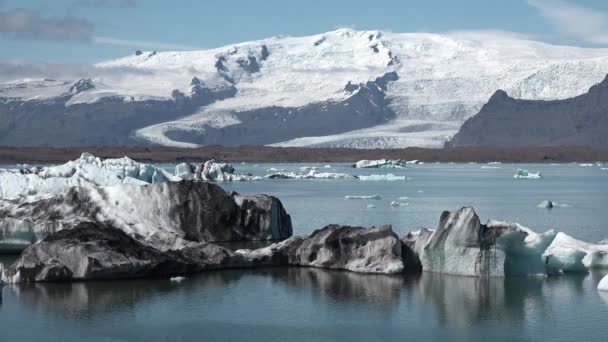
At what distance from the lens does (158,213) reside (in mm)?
18156

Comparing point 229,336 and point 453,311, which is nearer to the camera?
point 229,336

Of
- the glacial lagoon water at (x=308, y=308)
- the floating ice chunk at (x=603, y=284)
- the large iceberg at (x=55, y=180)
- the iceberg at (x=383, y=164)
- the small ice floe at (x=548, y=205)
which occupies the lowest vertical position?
the glacial lagoon water at (x=308, y=308)

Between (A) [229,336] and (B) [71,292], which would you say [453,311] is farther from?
(B) [71,292]

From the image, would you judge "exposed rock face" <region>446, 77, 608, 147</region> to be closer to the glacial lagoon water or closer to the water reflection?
the water reflection

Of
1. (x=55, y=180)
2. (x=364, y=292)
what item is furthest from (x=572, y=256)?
(x=55, y=180)

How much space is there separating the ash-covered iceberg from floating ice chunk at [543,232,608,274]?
0.44m

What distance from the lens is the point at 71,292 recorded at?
13.5 meters

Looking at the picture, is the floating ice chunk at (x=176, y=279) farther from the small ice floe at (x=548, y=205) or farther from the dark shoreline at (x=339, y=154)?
the dark shoreline at (x=339, y=154)

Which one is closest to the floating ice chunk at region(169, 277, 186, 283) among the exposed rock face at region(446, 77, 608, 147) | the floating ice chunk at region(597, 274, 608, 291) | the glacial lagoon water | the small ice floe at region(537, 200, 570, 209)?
the glacial lagoon water

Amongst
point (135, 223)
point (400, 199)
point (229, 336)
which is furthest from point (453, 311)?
point (400, 199)

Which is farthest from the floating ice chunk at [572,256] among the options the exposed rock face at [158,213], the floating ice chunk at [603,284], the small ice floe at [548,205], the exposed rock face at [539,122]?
the exposed rock face at [539,122]

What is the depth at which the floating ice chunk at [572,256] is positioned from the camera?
15.4 meters

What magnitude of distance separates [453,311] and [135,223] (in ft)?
22.1

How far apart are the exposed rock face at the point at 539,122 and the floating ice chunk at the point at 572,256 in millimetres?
145510
